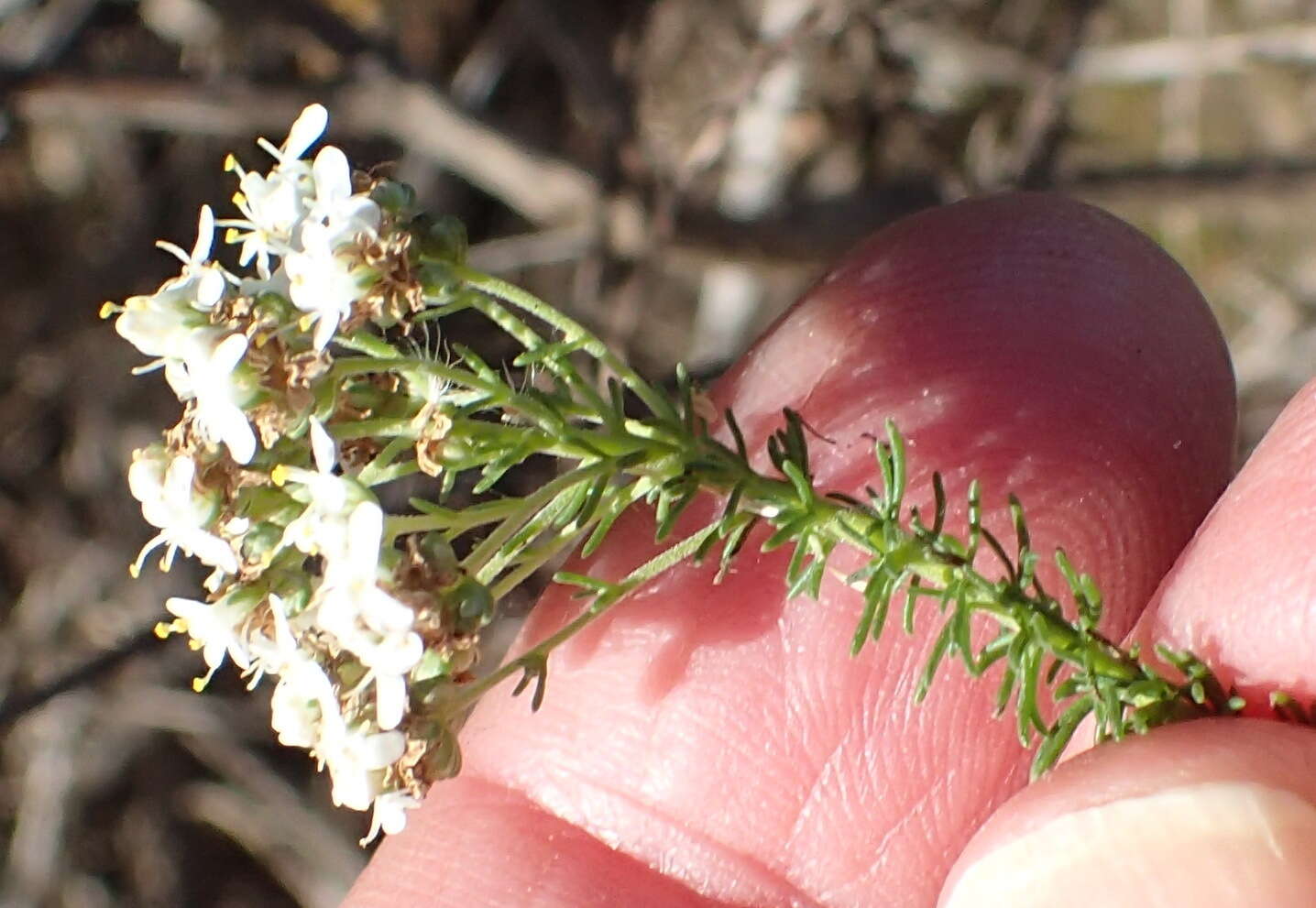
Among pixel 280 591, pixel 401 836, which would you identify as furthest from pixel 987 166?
pixel 280 591

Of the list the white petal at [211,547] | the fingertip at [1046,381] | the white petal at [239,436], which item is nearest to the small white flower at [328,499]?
the white petal at [239,436]

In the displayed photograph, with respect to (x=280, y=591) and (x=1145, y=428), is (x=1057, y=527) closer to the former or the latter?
(x=1145, y=428)

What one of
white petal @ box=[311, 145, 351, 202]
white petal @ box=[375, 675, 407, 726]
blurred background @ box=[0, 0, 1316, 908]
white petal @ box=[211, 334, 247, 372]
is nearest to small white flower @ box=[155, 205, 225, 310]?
white petal @ box=[211, 334, 247, 372]

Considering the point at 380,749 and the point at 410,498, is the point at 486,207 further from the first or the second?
the point at 380,749

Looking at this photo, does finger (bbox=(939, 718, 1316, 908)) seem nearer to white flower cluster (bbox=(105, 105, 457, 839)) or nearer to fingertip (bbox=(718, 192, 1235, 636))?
fingertip (bbox=(718, 192, 1235, 636))

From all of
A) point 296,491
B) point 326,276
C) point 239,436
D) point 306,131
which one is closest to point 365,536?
point 296,491

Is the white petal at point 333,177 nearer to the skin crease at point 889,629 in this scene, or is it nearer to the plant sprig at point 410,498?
the plant sprig at point 410,498
